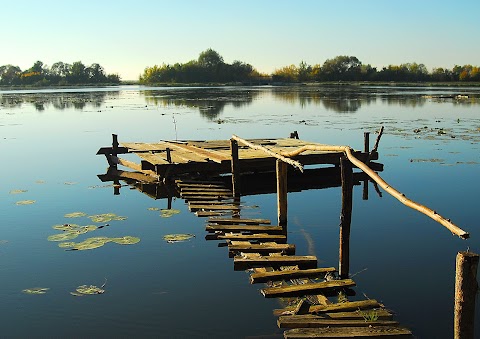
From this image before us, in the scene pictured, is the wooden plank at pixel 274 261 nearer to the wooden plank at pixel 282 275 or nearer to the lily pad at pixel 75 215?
the wooden plank at pixel 282 275

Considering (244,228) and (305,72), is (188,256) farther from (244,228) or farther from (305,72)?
(305,72)

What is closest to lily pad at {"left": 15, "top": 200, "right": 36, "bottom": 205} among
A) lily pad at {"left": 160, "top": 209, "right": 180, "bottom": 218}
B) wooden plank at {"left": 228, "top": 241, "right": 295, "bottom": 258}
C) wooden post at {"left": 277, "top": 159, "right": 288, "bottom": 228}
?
lily pad at {"left": 160, "top": 209, "right": 180, "bottom": 218}

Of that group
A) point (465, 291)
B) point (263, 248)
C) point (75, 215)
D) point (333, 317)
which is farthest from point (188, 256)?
point (465, 291)

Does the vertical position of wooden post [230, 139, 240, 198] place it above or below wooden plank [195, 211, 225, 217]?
above

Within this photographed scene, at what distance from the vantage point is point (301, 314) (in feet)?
26.5

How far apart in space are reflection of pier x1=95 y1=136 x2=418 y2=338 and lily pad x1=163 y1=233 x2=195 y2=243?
599 millimetres

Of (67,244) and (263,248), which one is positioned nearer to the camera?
(263,248)

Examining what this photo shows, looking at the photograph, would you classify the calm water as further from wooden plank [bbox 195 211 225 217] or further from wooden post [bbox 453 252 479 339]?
wooden post [bbox 453 252 479 339]

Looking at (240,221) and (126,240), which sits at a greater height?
(240,221)

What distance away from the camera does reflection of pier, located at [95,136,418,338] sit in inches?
309

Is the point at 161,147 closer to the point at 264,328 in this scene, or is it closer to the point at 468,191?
the point at 468,191

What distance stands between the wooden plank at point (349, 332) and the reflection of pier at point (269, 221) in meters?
0.01

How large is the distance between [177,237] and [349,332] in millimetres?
6390

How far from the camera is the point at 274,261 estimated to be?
33.2ft
